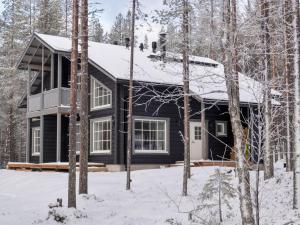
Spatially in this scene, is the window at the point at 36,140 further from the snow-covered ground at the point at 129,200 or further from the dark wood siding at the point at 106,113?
the snow-covered ground at the point at 129,200

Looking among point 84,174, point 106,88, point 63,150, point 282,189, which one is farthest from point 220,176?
point 63,150

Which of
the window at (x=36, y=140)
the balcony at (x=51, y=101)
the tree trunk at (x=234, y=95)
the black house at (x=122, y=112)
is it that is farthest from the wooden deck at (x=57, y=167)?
the tree trunk at (x=234, y=95)

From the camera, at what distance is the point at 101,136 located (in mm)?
22625

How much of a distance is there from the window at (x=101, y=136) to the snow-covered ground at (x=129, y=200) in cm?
289

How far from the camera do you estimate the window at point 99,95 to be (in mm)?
22495

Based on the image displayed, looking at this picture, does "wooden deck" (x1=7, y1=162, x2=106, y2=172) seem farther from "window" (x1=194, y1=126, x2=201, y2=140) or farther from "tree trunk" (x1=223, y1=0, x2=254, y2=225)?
"tree trunk" (x1=223, y1=0, x2=254, y2=225)

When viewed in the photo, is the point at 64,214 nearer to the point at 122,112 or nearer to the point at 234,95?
the point at 234,95

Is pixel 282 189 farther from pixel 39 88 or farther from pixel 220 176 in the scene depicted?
pixel 39 88

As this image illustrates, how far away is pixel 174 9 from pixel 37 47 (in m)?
12.8

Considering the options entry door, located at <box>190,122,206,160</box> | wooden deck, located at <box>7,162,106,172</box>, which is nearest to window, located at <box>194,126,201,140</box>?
entry door, located at <box>190,122,206,160</box>

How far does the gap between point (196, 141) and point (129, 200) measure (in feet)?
32.2

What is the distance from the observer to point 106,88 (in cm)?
2227

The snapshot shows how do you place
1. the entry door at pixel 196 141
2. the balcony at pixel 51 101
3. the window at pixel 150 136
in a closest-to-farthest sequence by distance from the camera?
the window at pixel 150 136
the balcony at pixel 51 101
the entry door at pixel 196 141

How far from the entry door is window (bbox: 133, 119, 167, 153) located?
1.84 metres
